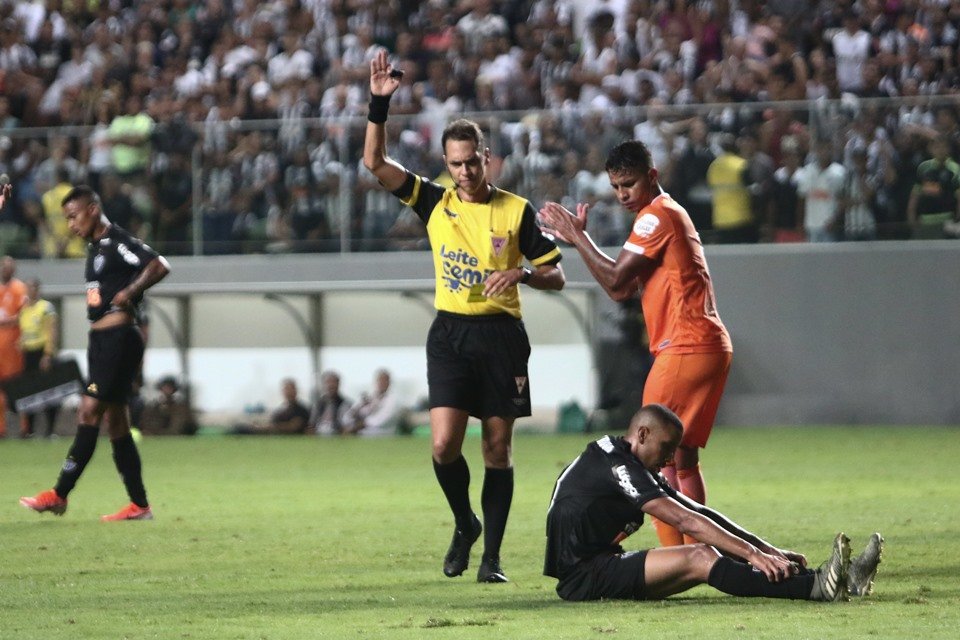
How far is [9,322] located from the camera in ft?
71.2

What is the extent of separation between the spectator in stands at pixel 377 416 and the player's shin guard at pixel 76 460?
31.9 feet

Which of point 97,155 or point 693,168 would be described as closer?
point 693,168

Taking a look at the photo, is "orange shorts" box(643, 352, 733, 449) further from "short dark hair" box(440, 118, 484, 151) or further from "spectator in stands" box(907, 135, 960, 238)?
"spectator in stands" box(907, 135, 960, 238)

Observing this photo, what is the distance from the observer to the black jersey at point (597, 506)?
7078 mm

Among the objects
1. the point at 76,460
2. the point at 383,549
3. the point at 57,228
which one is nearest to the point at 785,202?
the point at 57,228

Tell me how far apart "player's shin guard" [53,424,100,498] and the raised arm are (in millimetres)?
4035

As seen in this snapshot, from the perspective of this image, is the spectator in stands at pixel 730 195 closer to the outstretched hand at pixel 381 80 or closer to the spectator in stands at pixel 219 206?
the spectator in stands at pixel 219 206

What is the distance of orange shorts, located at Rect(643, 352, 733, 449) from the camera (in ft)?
26.3

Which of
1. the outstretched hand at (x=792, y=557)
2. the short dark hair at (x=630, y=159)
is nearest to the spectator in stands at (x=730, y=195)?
the short dark hair at (x=630, y=159)

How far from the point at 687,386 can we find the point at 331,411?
13.7 metres

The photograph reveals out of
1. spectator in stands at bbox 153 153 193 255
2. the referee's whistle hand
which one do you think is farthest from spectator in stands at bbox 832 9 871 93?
the referee's whistle hand

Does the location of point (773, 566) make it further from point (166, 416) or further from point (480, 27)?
point (480, 27)

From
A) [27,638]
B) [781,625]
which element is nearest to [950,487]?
[781,625]

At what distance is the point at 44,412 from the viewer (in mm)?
22125
